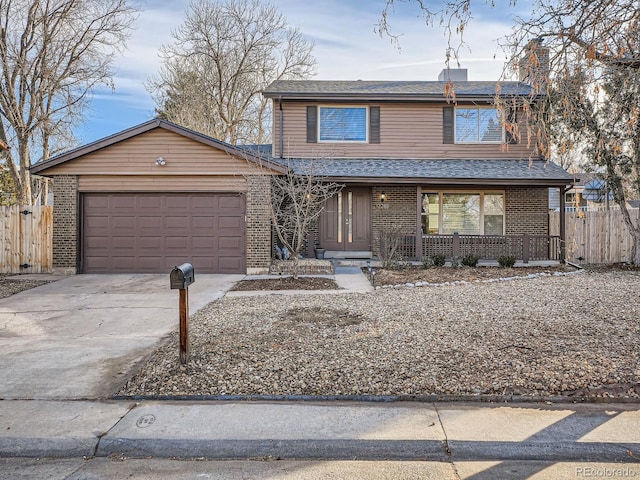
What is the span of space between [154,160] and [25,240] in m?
4.41

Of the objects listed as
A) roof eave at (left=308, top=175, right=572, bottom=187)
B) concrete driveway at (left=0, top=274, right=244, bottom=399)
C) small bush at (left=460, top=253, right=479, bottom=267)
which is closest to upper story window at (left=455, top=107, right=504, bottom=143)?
roof eave at (left=308, top=175, right=572, bottom=187)

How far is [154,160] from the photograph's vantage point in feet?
37.9

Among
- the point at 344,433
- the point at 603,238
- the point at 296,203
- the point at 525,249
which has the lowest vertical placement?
the point at 344,433

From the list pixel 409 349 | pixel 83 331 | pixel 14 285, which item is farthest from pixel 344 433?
pixel 14 285

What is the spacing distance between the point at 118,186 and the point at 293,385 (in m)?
9.78

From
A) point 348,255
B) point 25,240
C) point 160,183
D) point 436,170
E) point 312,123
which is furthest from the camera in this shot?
point 312,123

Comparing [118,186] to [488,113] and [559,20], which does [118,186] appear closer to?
[559,20]

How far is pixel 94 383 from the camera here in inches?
161

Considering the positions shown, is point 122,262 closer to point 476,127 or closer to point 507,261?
point 507,261

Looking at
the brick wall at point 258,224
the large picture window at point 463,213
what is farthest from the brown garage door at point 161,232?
the large picture window at point 463,213

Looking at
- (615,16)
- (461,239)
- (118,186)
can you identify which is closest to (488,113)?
(461,239)

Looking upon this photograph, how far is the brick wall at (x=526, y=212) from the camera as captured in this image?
1486 centimetres

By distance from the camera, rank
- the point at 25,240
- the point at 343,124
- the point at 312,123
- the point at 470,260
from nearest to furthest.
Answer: the point at 25,240
the point at 470,260
the point at 312,123
the point at 343,124

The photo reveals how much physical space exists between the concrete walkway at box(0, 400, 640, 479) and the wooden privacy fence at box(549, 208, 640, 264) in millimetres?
12646
